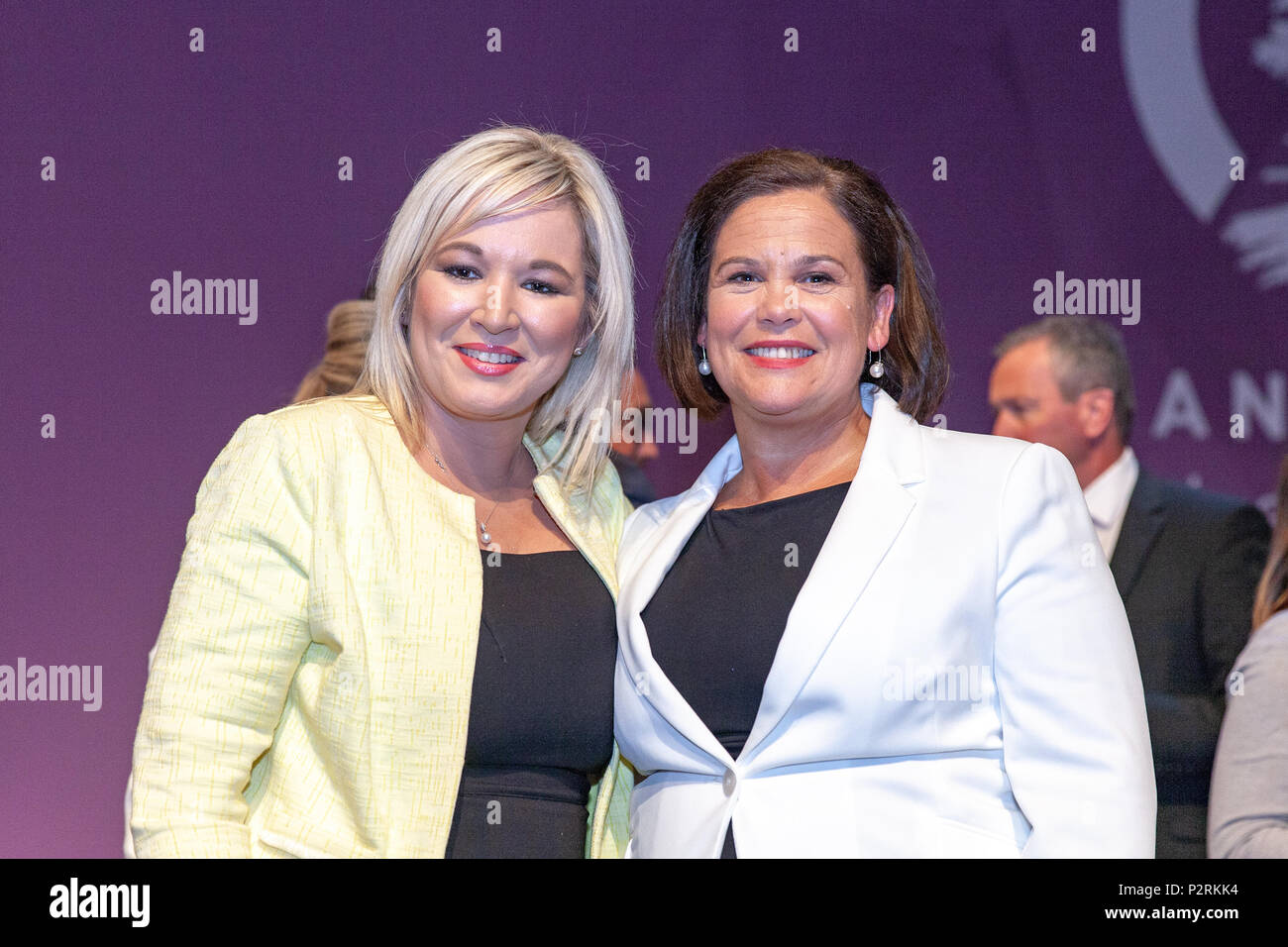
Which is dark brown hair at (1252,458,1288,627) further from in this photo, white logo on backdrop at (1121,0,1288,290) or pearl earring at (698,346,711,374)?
pearl earring at (698,346,711,374)

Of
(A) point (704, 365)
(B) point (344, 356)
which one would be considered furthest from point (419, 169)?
(A) point (704, 365)

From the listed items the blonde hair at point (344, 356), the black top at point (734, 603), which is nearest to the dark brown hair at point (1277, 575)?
the black top at point (734, 603)

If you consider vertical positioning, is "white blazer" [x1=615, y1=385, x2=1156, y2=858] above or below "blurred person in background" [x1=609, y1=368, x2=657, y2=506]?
below

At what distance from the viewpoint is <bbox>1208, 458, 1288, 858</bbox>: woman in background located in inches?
95.4

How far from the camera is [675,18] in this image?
3.69 metres

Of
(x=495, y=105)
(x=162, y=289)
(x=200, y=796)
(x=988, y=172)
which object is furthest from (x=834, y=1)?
(x=200, y=796)

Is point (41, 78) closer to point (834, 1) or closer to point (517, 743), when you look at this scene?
point (834, 1)

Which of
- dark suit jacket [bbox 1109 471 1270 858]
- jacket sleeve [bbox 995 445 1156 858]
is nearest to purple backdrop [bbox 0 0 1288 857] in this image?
dark suit jacket [bbox 1109 471 1270 858]

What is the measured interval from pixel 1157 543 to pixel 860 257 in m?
1.86

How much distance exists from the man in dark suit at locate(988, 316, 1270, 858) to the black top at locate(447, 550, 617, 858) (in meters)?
1.76

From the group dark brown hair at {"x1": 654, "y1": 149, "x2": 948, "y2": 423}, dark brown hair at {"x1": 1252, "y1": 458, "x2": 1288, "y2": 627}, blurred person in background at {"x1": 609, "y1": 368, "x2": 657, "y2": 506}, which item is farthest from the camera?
blurred person in background at {"x1": 609, "y1": 368, "x2": 657, "y2": 506}

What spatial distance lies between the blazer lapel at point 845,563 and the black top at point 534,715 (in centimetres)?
32

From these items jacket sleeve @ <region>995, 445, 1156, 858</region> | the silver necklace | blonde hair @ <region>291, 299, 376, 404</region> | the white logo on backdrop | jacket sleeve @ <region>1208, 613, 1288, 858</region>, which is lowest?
jacket sleeve @ <region>1208, 613, 1288, 858</region>
